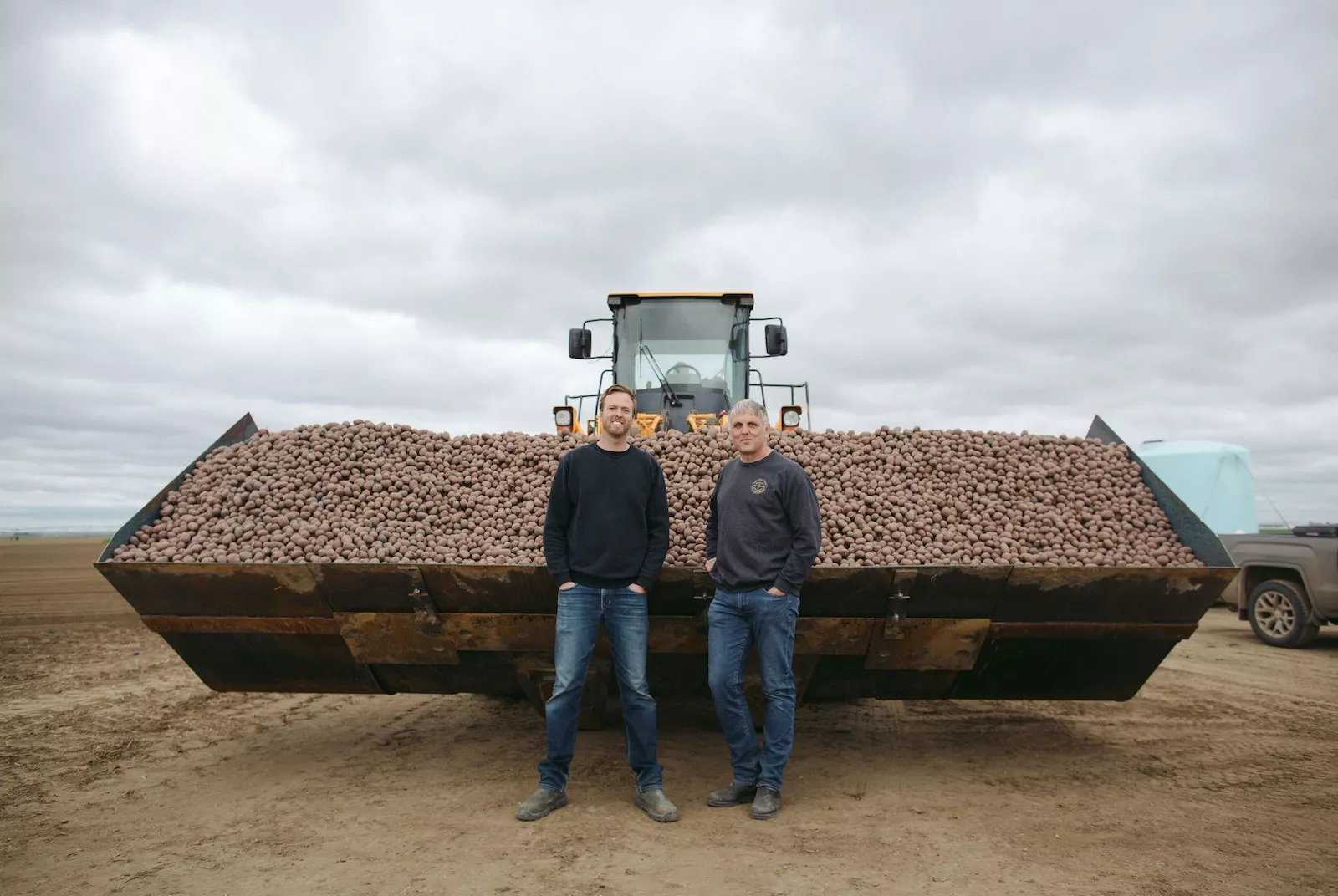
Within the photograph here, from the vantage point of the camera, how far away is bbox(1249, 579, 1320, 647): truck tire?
31.2 ft

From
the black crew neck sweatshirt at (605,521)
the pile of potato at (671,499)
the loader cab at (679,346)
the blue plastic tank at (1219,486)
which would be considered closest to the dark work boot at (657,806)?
the black crew neck sweatshirt at (605,521)

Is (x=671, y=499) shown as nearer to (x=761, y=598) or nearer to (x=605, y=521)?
(x=605, y=521)

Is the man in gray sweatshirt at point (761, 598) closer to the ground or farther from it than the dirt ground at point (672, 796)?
farther from it

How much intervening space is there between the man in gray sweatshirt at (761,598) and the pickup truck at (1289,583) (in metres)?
7.44

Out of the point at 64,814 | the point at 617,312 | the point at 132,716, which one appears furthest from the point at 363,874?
the point at 617,312

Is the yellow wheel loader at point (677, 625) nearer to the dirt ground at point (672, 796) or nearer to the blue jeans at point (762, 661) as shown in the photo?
the blue jeans at point (762, 661)

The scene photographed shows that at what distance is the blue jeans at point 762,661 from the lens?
4008 mm

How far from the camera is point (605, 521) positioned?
4.05m

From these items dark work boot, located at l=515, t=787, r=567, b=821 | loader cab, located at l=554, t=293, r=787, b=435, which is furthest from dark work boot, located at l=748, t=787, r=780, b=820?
loader cab, located at l=554, t=293, r=787, b=435

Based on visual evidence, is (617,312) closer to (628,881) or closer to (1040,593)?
(1040,593)

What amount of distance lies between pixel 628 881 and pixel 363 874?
3.52 ft

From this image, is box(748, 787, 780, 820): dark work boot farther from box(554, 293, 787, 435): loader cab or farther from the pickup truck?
the pickup truck

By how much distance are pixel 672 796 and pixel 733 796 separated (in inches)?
14.8

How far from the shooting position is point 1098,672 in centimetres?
473
